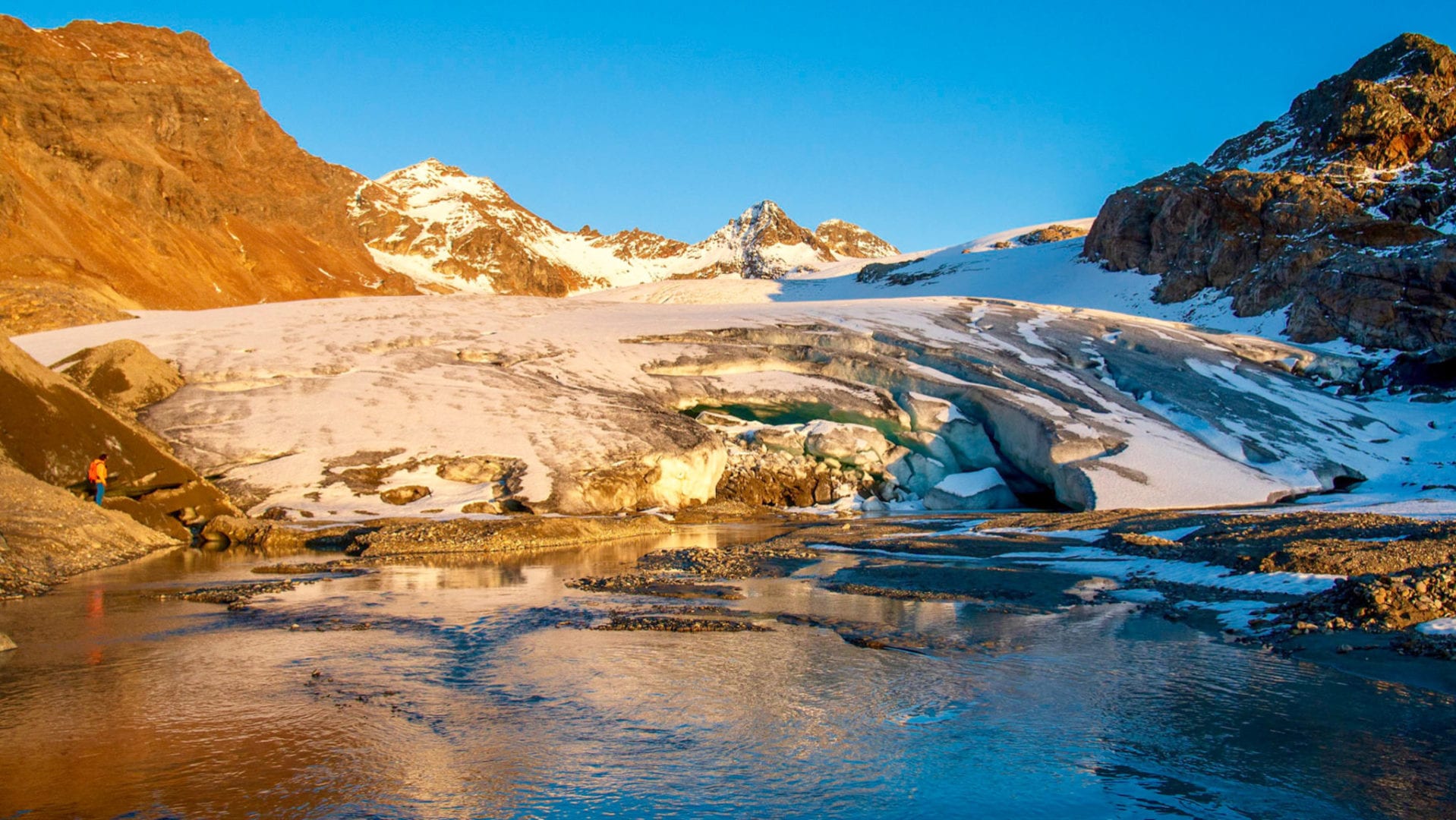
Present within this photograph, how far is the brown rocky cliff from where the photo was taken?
204ft

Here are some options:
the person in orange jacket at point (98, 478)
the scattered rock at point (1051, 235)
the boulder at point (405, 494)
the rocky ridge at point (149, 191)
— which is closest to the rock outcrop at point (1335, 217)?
the scattered rock at point (1051, 235)

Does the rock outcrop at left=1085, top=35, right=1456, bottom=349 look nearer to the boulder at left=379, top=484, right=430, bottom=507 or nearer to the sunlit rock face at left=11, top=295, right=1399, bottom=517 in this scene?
the sunlit rock face at left=11, top=295, right=1399, bottom=517

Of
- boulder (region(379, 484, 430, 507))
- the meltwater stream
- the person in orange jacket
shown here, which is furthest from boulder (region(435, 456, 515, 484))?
the meltwater stream

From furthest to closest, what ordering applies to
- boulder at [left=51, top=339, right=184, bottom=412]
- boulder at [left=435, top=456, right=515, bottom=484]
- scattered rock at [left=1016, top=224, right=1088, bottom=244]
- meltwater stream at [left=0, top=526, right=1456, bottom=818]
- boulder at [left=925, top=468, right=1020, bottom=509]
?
scattered rock at [left=1016, top=224, right=1088, bottom=244] → boulder at [left=925, top=468, right=1020, bottom=509] → boulder at [left=51, top=339, right=184, bottom=412] → boulder at [left=435, top=456, right=515, bottom=484] → meltwater stream at [left=0, top=526, right=1456, bottom=818]

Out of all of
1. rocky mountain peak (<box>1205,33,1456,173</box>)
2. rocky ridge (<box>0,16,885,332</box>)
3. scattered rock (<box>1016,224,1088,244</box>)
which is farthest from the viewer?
scattered rock (<box>1016,224,1088,244</box>)

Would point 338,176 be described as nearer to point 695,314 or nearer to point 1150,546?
point 695,314

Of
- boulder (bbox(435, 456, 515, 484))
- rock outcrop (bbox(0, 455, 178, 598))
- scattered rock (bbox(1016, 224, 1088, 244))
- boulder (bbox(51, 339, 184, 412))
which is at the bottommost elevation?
rock outcrop (bbox(0, 455, 178, 598))

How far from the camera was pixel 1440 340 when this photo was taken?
45062mm

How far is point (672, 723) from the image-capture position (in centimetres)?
727

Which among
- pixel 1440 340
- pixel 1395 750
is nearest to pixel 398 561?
pixel 1395 750

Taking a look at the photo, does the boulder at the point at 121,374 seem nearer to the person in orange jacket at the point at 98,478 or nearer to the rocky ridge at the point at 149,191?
the person in orange jacket at the point at 98,478

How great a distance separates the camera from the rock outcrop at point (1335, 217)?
1874 inches

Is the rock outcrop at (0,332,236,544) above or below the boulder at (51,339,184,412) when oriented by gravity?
below

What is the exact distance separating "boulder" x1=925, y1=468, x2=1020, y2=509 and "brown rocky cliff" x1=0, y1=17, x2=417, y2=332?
37423 millimetres
